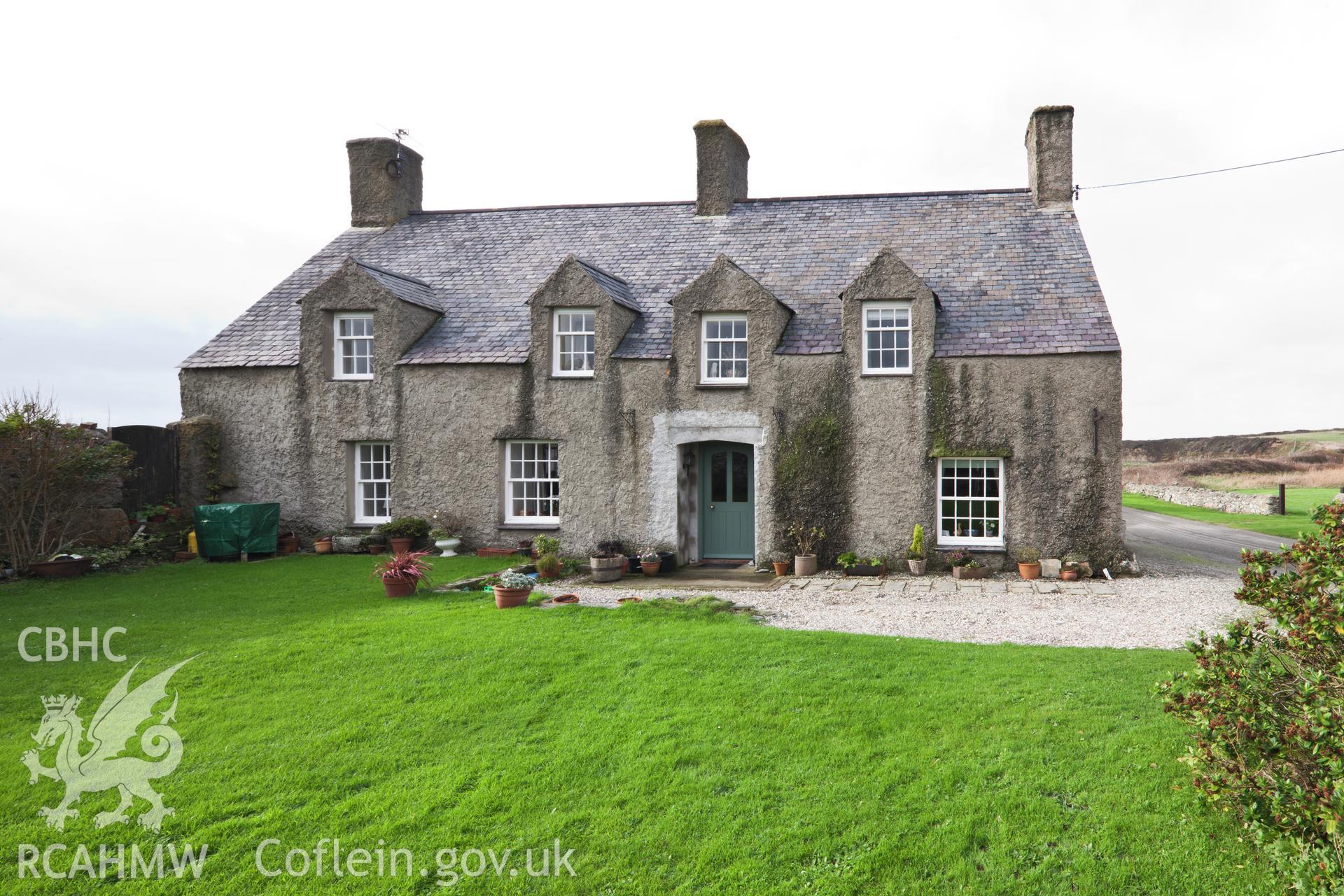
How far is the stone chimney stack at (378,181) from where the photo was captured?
21.5 metres

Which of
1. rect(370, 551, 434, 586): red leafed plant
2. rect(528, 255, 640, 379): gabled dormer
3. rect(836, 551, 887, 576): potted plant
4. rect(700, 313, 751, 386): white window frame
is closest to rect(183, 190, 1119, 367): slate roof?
rect(528, 255, 640, 379): gabled dormer

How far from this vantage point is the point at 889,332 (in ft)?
50.3

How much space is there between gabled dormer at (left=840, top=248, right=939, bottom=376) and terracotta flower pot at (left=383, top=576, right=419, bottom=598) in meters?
9.24

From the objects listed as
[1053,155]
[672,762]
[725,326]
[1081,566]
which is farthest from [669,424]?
[1053,155]

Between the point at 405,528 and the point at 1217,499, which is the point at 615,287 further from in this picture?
the point at 1217,499

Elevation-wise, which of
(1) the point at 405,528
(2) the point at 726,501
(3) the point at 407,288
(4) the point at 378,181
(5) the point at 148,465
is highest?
(4) the point at 378,181

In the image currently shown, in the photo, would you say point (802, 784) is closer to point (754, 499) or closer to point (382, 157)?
point (754, 499)

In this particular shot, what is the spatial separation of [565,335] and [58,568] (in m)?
10.5

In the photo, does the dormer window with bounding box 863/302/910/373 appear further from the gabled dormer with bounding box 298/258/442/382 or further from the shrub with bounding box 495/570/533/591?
the gabled dormer with bounding box 298/258/442/382

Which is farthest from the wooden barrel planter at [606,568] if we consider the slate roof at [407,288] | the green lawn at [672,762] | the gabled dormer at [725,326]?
the slate roof at [407,288]

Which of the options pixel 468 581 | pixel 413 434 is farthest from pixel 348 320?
pixel 468 581

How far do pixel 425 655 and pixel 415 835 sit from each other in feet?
11.8

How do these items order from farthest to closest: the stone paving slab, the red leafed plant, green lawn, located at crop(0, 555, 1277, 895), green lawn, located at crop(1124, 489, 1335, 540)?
green lawn, located at crop(1124, 489, 1335, 540) → the stone paving slab → the red leafed plant → green lawn, located at crop(0, 555, 1277, 895)

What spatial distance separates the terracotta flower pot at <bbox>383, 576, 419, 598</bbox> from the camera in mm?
11992
